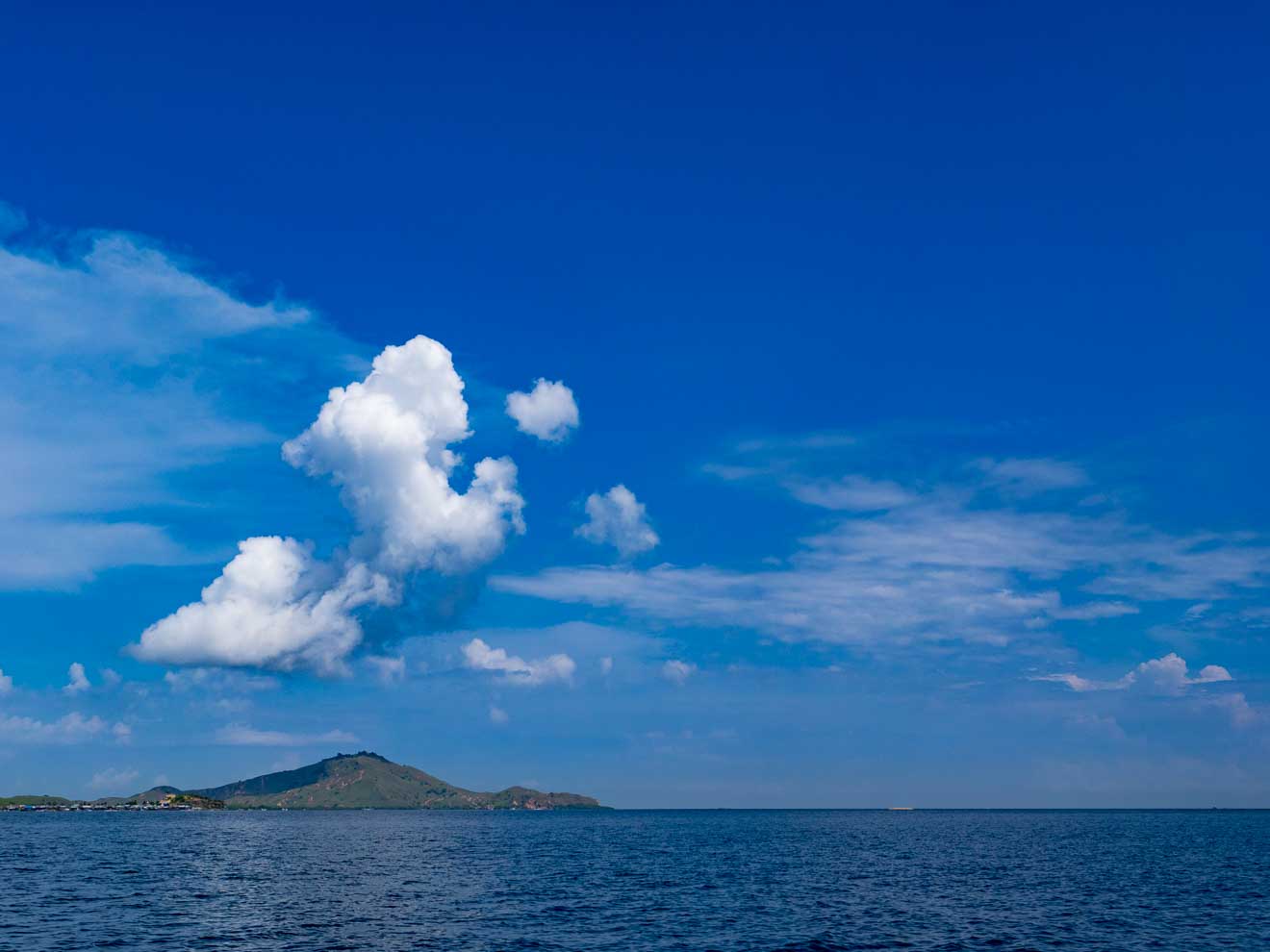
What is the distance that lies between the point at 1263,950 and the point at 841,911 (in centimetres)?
3363

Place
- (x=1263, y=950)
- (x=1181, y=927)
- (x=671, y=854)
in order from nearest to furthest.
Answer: (x=1263, y=950) → (x=1181, y=927) → (x=671, y=854)

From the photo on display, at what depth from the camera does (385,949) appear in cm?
6675

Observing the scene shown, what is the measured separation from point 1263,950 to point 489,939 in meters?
58.3

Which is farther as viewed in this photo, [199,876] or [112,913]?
[199,876]

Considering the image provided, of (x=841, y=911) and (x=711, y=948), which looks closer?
(x=711, y=948)

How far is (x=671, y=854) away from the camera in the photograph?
178m

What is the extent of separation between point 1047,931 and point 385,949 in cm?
5318

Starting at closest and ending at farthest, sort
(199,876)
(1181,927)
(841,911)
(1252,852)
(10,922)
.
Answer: (10,922) → (1181,927) → (841,911) → (199,876) → (1252,852)

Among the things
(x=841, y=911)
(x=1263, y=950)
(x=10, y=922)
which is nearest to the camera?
(x=1263, y=950)

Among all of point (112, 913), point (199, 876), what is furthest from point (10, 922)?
point (199, 876)

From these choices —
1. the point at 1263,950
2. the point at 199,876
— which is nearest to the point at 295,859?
the point at 199,876

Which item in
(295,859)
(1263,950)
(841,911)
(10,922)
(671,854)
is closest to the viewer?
(1263,950)

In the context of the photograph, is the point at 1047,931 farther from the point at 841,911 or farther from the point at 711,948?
the point at 711,948

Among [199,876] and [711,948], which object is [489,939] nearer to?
[711,948]
